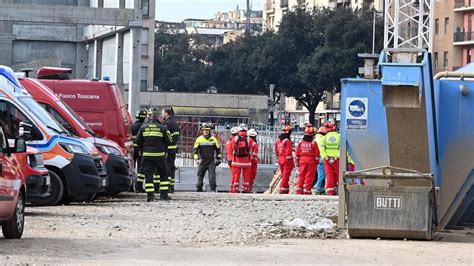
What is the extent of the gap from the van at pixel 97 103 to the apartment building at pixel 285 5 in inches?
2749

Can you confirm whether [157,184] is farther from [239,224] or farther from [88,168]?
[239,224]

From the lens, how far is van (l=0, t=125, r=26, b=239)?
1472 cm

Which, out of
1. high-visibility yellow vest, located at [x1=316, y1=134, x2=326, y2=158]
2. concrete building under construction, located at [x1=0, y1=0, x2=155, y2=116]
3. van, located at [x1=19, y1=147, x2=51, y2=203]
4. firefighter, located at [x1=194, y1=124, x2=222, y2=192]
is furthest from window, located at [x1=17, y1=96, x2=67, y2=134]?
high-visibility yellow vest, located at [x1=316, y1=134, x2=326, y2=158]

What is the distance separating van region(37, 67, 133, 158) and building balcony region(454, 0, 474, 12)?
67876 mm

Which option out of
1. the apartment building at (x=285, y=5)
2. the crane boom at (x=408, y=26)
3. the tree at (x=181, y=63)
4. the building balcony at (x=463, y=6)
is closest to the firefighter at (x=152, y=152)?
the crane boom at (x=408, y=26)

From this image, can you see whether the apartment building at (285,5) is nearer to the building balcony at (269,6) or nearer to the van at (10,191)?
the building balcony at (269,6)

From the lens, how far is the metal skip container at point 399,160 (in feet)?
54.2

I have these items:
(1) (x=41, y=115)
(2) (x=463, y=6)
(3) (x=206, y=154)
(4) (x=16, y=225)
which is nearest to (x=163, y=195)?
(1) (x=41, y=115)

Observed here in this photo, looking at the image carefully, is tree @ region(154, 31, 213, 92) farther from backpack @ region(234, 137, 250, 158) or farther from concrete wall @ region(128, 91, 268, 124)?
backpack @ region(234, 137, 250, 158)

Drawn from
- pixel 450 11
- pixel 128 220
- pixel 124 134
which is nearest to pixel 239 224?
pixel 128 220

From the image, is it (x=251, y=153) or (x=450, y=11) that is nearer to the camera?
(x=251, y=153)

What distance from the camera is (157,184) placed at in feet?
89.8

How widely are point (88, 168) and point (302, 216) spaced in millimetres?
4084

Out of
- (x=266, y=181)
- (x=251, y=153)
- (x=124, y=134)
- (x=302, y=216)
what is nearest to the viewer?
(x=302, y=216)
